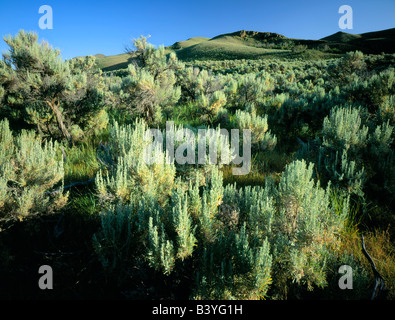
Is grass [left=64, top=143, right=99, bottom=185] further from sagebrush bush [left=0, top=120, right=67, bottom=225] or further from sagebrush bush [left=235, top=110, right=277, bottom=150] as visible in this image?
sagebrush bush [left=235, top=110, right=277, bottom=150]

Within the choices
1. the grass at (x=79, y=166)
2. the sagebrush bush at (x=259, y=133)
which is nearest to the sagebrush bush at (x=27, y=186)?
the grass at (x=79, y=166)

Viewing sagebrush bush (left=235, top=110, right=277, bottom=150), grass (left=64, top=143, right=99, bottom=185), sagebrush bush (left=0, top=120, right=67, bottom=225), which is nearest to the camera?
sagebrush bush (left=0, top=120, right=67, bottom=225)

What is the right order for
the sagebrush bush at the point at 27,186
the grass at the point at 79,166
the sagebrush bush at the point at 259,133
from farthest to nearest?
the sagebrush bush at the point at 259,133 < the grass at the point at 79,166 < the sagebrush bush at the point at 27,186

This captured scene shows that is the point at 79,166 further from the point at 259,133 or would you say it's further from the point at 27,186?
the point at 259,133

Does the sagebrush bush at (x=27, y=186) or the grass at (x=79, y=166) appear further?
the grass at (x=79, y=166)

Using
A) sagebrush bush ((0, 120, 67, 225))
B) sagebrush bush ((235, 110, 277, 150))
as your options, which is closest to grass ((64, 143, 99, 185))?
sagebrush bush ((0, 120, 67, 225))

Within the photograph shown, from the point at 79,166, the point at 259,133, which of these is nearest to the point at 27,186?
the point at 79,166

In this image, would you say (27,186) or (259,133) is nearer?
(27,186)

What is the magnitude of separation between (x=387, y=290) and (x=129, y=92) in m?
7.54

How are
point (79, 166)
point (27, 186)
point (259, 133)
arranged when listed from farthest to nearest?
point (259, 133), point (79, 166), point (27, 186)

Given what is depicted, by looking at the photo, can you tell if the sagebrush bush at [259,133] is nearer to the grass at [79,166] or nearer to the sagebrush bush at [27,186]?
the grass at [79,166]

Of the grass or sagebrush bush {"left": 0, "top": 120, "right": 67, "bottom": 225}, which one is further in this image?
the grass

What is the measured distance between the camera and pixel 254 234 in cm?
209
